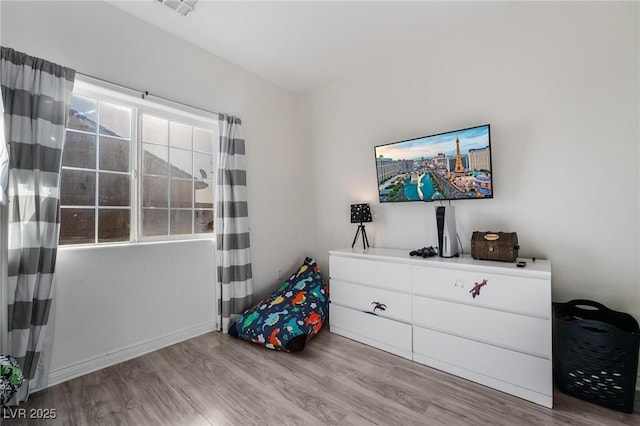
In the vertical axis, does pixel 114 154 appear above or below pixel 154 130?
below

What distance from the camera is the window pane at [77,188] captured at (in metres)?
1.92

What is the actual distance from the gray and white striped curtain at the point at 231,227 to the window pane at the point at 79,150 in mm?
958

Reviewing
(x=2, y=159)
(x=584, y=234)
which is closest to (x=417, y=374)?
(x=584, y=234)

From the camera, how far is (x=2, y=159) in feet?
4.89

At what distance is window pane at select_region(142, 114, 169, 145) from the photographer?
7.68 feet

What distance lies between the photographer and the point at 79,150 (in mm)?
1997

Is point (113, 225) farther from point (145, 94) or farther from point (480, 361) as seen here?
point (480, 361)

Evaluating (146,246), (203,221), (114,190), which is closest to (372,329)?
(203,221)

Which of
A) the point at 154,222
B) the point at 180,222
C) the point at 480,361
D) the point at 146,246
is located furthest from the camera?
the point at 180,222

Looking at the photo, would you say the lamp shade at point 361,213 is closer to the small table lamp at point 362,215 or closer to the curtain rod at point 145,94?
the small table lamp at point 362,215

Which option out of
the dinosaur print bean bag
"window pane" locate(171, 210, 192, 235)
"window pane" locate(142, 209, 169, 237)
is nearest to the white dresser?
the dinosaur print bean bag

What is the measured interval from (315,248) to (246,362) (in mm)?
1597

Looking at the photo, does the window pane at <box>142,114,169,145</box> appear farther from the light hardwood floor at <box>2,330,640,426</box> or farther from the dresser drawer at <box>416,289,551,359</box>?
the dresser drawer at <box>416,289,551,359</box>

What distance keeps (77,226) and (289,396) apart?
1.92 meters
